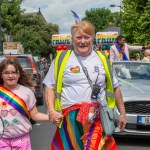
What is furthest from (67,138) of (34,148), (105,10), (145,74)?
(105,10)

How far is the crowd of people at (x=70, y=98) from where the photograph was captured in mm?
4230

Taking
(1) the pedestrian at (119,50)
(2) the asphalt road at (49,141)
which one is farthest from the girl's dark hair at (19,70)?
(1) the pedestrian at (119,50)

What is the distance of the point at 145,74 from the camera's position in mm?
9883

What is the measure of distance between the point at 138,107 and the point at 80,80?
3790 millimetres

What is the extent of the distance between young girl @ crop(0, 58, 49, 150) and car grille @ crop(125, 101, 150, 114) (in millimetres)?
3750

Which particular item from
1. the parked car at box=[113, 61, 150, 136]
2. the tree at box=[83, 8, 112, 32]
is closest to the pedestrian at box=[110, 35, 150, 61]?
the parked car at box=[113, 61, 150, 136]

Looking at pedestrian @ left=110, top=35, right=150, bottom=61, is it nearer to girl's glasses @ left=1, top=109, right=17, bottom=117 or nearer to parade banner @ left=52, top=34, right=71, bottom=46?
girl's glasses @ left=1, top=109, right=17, bottom=117

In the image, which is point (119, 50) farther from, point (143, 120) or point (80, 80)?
point (80, 80)

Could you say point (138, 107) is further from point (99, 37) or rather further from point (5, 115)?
point (99, 37)

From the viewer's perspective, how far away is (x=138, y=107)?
792 cm

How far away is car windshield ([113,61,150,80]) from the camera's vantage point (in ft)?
31.7

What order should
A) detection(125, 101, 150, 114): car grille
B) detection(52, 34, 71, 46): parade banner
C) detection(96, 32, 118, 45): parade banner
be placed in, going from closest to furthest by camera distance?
detection(125, 101, 150, 114): car grille < detection(52, 34, 71, 46): parade banner < detection(96, 32, 118, 45): parade banner

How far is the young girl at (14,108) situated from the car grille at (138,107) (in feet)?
12.3

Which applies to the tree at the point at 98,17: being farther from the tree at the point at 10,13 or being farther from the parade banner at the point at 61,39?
the parade banner at the point at 61,39
